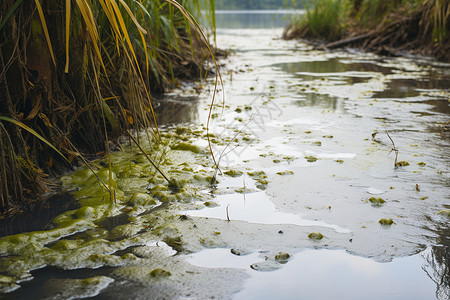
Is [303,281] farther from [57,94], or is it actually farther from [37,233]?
[57,94]

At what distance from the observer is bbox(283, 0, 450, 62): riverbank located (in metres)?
6.66

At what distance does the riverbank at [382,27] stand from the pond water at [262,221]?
12.5ft

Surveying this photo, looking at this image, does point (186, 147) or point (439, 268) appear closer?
point (439, 268)

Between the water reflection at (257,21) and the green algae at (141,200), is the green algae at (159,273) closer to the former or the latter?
the green algae at (141,200)

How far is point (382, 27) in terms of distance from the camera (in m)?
8.04

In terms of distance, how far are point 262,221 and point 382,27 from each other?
7123mm

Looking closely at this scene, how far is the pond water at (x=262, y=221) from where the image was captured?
130 centimetres

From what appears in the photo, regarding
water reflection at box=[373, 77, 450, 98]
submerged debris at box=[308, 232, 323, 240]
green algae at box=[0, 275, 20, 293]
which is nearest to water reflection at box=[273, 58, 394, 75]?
water reflection at box=[373, 77, 450, 98]

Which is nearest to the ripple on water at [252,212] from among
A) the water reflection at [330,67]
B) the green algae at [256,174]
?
the green algae at [256,174]

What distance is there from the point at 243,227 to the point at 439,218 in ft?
2.23

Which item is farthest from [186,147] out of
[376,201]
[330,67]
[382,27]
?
[382,27]

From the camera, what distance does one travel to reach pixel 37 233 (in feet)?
5.19

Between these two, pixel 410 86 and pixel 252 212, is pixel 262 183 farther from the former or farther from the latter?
pixel 410 86

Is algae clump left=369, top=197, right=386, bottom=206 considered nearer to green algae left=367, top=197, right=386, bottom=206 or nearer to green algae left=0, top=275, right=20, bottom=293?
green algae left=367, top=197, right=386, bottom=206
